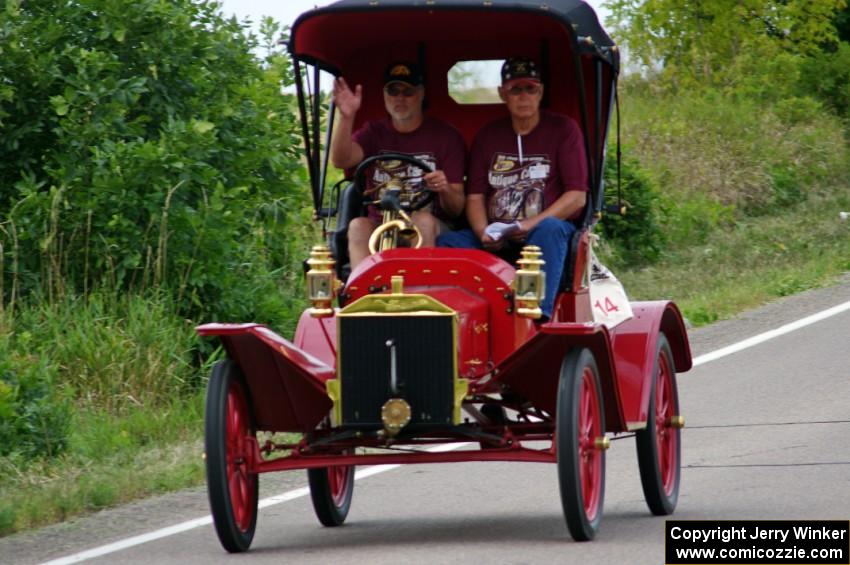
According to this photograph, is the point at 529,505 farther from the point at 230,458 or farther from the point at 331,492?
the point at 230,458

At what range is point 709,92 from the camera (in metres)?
25.7

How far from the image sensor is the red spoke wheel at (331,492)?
8336 mm

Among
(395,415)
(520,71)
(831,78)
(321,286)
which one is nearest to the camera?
(395,415)

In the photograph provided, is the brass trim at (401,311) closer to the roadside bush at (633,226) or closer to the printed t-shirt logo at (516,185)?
the printed t-shirt logo at (516,185)

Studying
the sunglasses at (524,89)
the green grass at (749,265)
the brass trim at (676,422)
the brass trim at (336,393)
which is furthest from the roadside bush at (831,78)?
the brass trim at (336,393)

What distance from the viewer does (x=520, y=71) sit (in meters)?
8.73

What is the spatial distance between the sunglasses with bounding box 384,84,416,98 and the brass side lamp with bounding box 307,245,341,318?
48.9 inches

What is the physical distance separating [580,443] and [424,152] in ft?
6.97

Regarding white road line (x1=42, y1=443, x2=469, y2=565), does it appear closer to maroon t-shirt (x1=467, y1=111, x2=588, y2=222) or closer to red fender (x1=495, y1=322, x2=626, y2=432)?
red fender (x1=495, y1=322, x2=626, y2=432)

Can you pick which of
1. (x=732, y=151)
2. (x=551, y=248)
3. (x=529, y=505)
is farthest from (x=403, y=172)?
(x=732, y=151)

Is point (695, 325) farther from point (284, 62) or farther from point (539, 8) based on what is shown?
point (539, 8)

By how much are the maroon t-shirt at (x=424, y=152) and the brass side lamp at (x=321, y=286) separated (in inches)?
32.0

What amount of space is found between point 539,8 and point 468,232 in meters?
1.18

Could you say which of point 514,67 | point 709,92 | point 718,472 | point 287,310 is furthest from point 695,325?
point 709,92
